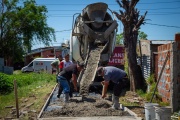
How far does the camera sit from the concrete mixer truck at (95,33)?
12.8 meters

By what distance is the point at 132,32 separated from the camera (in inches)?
566

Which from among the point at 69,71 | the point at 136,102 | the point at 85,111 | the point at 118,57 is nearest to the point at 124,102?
the point at 136,102

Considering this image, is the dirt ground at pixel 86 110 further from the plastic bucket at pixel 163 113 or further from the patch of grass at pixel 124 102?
the plastic bucket at pixel 163 113

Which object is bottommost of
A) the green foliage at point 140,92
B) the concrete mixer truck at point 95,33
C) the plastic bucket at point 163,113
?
the green foliage at point 140,92

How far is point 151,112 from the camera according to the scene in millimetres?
7480

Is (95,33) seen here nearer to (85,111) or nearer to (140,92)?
(140,92)

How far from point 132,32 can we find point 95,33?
92.3 inches

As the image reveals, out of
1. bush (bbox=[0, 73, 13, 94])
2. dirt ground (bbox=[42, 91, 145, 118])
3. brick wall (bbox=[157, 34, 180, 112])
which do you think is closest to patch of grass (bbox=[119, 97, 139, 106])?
dirt ground (bbox=[42, 91, 145, 118])

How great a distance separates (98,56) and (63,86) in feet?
8.98

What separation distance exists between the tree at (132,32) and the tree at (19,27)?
22213 mm

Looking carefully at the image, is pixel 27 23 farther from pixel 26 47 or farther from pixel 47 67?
pixel 47 67

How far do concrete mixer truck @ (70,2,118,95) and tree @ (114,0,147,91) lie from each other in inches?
46.2

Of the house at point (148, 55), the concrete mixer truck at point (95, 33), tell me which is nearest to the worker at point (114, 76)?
the concrete mixer truck at point (95, 33)

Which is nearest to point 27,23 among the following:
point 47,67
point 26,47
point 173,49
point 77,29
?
point 26,47
